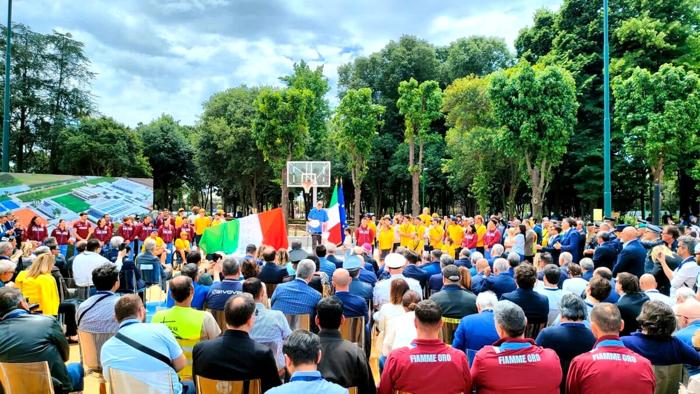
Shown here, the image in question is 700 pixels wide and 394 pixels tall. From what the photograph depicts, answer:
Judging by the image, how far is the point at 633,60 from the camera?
83.1 ft

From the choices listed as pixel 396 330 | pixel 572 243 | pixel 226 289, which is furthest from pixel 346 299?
pixel 572 243

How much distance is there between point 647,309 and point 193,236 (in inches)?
603

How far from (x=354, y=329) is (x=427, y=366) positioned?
2.10m

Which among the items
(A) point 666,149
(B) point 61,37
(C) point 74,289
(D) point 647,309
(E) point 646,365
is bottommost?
(C) point 74,289

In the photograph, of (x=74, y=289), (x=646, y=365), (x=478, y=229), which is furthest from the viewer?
(x=478, y=229)

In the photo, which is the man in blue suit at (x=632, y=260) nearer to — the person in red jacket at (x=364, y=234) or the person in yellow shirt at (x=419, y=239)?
Answer: the person in yellow shirt at (x=419, y=239)

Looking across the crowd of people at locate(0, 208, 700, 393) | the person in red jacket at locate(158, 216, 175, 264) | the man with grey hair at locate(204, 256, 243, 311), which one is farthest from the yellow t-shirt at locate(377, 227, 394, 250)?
the man with grey hair at locate(204, 256, 243, 311)

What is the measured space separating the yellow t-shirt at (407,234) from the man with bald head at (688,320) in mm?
10419

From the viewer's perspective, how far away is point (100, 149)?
3703 cm

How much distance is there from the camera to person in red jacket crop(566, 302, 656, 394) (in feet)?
9.96

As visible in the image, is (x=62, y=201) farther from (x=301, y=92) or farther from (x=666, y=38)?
(x=666, y=38)

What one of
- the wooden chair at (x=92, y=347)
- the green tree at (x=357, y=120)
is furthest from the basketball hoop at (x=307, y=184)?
the wooden chair at (x=92, y=347)

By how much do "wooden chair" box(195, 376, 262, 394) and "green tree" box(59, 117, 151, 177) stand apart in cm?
3821

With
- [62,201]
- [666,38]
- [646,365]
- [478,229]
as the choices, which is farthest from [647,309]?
[666,38]
